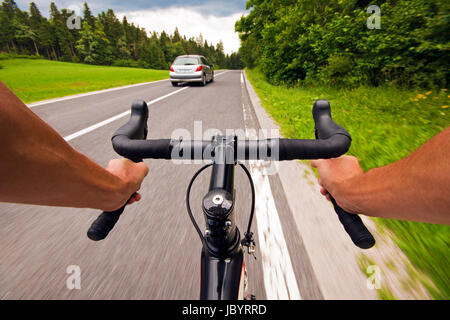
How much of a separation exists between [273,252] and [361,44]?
7532 mm

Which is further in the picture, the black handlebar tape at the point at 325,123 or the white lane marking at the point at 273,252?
the white lane marking at the point at 273,252

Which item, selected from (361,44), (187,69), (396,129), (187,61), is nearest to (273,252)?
(396,129)

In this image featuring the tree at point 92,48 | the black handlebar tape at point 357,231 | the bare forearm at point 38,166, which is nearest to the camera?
the bare forearm at point 38,166

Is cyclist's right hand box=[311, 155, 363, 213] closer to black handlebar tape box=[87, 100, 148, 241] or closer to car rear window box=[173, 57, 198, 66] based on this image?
black handlebar tape box=[87, 100, 148, 241]

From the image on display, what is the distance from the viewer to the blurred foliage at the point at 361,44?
4828mm

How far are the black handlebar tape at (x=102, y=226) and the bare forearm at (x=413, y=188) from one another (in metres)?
1.17

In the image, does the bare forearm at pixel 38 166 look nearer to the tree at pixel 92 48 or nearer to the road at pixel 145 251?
the road at pixel 145 251

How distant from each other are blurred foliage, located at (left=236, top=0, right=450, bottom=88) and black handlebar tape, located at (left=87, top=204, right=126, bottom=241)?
271 inches

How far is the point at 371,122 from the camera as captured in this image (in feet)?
12.7

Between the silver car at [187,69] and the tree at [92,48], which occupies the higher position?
the tree at [92,48]

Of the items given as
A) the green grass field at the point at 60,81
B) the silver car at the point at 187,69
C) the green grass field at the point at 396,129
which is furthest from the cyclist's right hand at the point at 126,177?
the silver car at the point at 187,69

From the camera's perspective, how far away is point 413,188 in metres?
0.68

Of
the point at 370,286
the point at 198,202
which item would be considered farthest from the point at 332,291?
the point at 198,202

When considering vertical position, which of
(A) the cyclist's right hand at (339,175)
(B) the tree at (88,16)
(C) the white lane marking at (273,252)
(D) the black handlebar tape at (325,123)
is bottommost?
(C) the white lane marking at (273,252)
